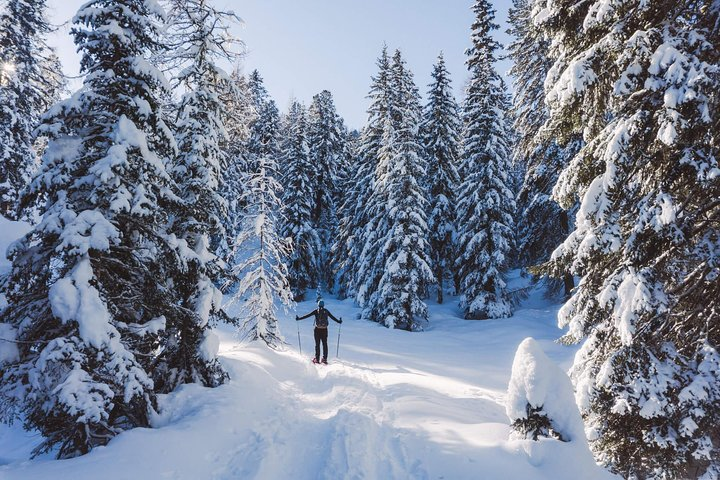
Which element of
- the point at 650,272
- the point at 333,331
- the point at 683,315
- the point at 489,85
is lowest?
the point at 333,331

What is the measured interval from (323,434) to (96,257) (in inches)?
202

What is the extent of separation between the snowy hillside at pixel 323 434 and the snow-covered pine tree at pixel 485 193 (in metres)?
11.2

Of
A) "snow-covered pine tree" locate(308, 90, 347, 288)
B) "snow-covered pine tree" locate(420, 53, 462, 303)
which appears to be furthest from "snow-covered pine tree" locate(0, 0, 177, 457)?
"snow-covered pine tree" locate(308, 90, 347, 288)

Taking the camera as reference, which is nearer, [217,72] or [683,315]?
[683,315]

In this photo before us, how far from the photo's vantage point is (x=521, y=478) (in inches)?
191

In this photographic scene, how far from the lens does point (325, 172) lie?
38250 mm

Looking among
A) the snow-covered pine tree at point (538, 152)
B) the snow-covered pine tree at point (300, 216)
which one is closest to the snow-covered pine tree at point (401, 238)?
the snow-covered pine tree at point (538, 152)

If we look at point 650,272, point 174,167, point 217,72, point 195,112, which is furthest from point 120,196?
point 650,272

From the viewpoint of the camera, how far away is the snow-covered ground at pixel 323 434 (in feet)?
17.7

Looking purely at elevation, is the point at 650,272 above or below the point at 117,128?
below

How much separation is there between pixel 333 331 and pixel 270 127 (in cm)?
2448

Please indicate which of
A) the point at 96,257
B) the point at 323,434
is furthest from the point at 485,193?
the point at 96,257

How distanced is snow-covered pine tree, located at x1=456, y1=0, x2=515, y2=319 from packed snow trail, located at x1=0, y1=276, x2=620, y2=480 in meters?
11.6

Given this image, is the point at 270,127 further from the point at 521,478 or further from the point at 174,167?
the point at 521,478
